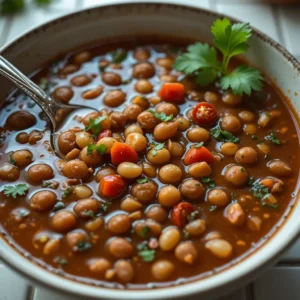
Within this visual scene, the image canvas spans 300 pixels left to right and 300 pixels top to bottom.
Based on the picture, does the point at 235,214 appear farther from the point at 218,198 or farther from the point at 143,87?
the point at 143,87

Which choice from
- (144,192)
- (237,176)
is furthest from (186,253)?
(237,176)

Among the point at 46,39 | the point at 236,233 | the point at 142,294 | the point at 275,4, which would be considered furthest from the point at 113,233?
the point at 275,4

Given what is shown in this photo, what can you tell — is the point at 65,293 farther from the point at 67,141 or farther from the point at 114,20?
the point at 114,20

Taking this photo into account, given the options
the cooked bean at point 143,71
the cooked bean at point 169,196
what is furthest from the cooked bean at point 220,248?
the cooked bean at point 143,71

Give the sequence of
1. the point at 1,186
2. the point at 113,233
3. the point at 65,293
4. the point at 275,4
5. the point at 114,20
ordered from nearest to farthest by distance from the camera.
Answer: the point at 65,293
the point at 113,233
the point at 1,186
the point at 114,20
the point at 275,4

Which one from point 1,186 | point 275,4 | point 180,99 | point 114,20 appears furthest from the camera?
point 275,4
